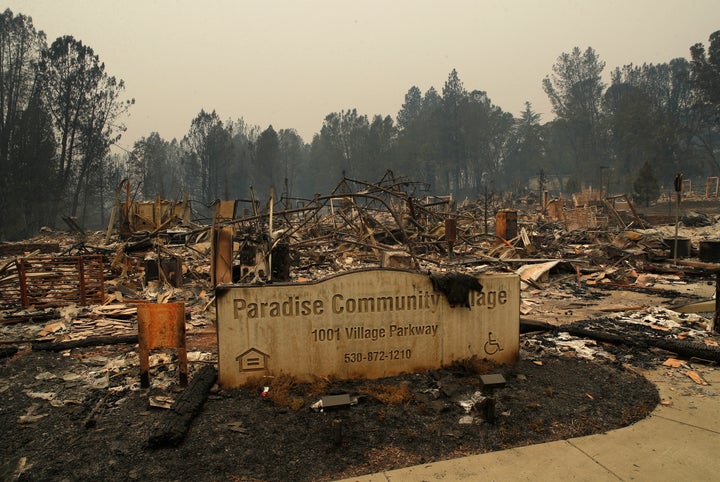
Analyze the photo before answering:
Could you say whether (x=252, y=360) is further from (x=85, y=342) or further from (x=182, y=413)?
(x=85, y=342)

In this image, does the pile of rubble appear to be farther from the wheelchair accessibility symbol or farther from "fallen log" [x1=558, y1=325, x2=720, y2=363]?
the wheelchair accessibility symbol

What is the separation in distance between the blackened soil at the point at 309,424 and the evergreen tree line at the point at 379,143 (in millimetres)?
30950

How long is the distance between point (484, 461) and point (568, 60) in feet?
300

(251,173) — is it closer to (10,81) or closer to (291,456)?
(10,81)

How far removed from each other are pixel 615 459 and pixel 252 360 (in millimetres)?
3704

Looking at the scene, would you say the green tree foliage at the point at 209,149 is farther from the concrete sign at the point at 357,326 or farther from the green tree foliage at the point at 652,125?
the concrete sign at the point at 357,326

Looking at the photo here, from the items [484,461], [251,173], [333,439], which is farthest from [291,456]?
[251,173]

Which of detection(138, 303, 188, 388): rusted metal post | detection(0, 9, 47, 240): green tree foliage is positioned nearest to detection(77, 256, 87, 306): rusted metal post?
detection(138, 303, 188, 388): rusted metal post

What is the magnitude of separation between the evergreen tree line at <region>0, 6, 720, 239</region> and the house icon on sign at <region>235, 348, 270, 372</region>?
3078 centimetres

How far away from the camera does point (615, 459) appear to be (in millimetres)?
3682

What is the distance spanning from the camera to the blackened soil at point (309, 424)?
3715 millimetres

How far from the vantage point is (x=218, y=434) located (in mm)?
4164

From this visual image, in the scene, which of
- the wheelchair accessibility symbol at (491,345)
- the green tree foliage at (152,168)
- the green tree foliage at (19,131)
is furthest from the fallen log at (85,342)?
the green tree foliage at (19,131)

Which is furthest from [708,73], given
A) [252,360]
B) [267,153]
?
[267,153]
